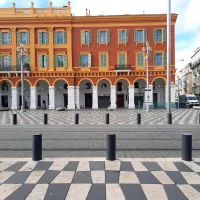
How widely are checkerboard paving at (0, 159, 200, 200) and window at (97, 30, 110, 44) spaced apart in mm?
32508

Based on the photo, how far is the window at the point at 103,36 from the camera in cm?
3666

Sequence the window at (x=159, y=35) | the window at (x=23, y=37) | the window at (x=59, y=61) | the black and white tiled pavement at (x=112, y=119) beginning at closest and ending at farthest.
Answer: the black and white tiled pavement at (x=112, y=119) < the window at (x=159, y=35) < the window at (x=23, y=37) < the window at (x=59, y=61)

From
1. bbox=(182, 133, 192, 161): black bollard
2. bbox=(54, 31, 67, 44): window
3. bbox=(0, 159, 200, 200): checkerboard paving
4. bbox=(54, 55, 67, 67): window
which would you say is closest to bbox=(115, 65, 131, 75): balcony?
bbox=(54, 55, 67, 67): window

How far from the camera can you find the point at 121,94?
3981 centimetres

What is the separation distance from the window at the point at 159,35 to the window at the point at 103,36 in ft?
25.6

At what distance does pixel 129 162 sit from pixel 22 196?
3154 millimetres

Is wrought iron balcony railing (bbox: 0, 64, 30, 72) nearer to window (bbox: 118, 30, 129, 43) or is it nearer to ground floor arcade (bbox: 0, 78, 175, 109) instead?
ground floor arcade (bbox: 0, 78, 175, 109)

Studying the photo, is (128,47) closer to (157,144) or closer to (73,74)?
(73,74)

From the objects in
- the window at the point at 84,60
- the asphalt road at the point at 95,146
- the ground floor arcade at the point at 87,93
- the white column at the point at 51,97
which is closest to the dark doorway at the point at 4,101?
the ground floor arcade at the point at 87,93

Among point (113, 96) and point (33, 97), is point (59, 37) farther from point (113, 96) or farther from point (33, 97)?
point (113, 96)

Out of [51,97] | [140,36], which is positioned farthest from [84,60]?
[140,36]

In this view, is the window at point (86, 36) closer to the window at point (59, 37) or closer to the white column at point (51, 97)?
the window at point (59, 37)

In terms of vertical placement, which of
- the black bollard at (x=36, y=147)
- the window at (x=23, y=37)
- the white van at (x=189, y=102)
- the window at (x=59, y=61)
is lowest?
the black bollard at (x=36, y=147)

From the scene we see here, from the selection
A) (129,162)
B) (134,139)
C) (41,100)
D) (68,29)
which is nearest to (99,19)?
(68,29)
